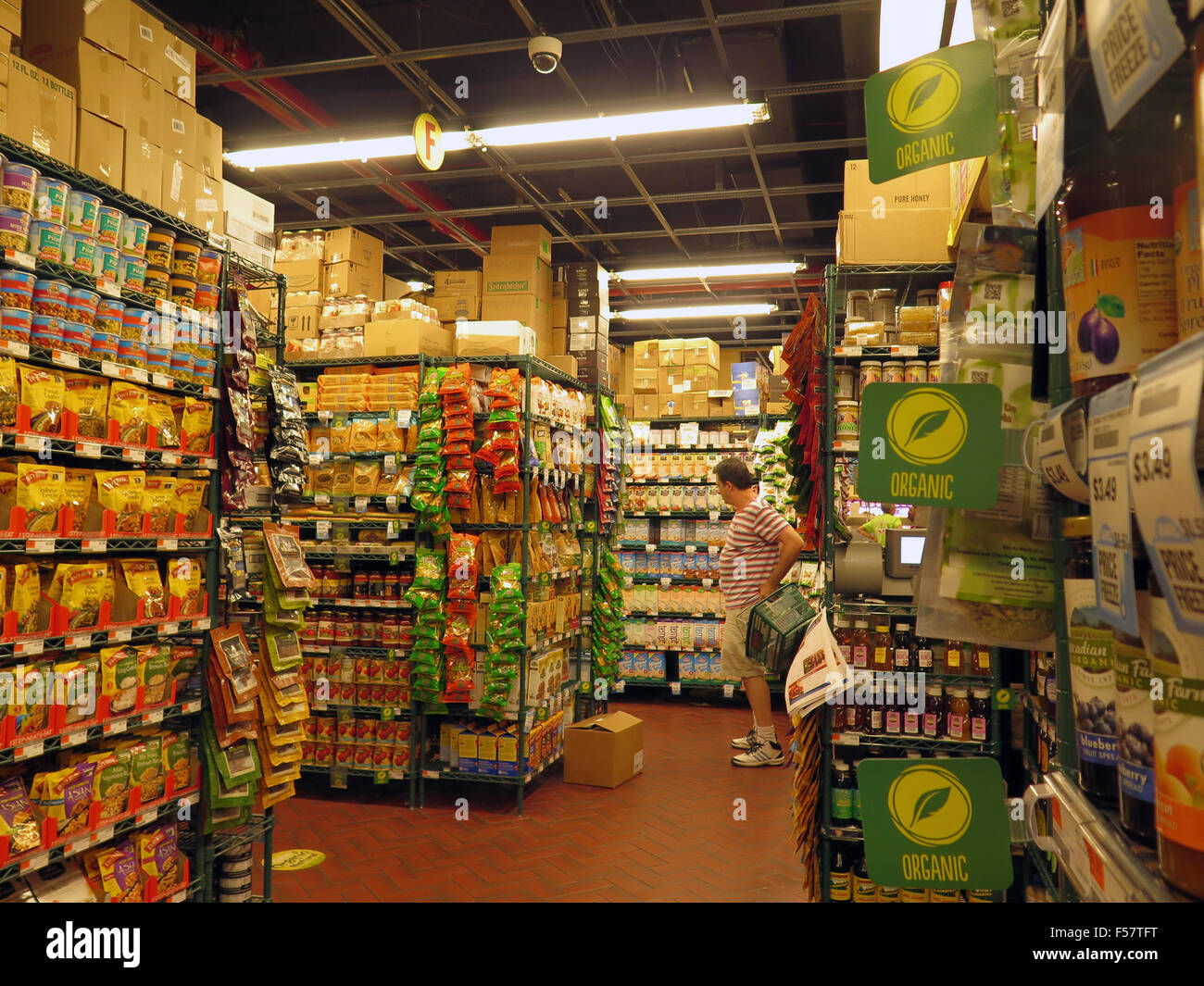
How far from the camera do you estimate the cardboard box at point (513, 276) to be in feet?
21.2

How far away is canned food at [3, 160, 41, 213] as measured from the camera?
2.70m

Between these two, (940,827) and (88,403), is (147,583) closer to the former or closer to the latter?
(88,403)

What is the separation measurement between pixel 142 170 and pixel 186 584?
5.54 ft

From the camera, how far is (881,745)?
154 inches

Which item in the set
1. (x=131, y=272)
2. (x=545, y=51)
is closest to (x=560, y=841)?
(x=131, y=272)

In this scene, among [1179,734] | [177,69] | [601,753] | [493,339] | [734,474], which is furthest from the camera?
[734,474]

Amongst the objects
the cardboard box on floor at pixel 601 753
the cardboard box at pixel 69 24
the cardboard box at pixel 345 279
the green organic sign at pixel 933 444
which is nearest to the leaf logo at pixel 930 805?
the green organic sign at pixel 933 444

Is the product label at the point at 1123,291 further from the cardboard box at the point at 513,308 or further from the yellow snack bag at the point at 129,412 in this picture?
the cardboard box at the point at 513,308

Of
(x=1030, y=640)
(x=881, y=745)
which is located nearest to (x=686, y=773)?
(x=881, y=745)

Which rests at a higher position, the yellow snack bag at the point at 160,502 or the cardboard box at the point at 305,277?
the cardboard box at the point at 305,277

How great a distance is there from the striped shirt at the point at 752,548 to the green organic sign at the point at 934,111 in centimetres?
466

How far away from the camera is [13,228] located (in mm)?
2721
